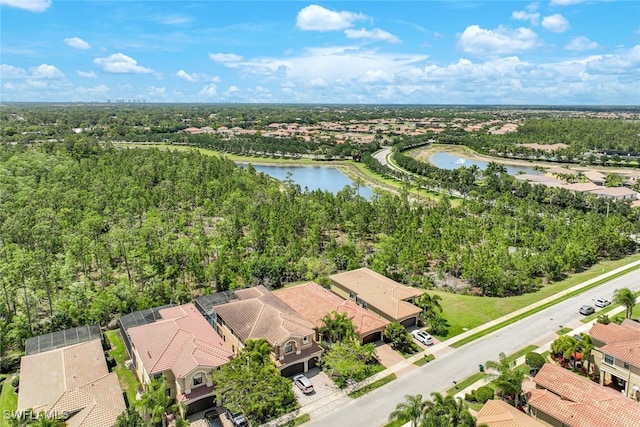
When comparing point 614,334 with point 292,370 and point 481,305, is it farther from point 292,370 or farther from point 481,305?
point 292,370

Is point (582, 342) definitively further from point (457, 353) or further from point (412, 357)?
point (412, 357)

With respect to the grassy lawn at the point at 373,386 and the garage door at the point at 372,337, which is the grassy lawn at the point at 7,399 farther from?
the garage door at the point at 372,337

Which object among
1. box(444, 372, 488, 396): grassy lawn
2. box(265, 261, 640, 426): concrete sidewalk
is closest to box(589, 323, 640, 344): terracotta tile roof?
box(265, 261, 640, 426): concrete sidewalk

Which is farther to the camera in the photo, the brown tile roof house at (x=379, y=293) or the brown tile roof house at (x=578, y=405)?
the brown tile roof house at (x=379, y=293)

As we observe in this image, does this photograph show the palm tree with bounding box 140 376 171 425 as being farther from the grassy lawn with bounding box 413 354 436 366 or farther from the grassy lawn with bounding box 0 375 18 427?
the grassy lawn with bounding box 413 354 436 366

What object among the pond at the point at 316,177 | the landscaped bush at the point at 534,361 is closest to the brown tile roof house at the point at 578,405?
the landscaped bush at the point at 534,361

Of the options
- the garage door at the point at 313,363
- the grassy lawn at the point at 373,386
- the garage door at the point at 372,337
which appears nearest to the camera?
the grassy lawn at the point at 373,386

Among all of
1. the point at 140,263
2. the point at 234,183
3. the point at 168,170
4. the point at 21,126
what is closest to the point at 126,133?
the point at 21,126
